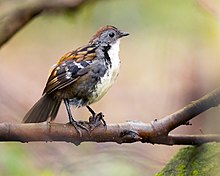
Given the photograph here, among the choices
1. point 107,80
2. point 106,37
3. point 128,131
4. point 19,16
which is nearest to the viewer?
point 128,131

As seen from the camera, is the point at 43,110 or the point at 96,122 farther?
the point at 43,110

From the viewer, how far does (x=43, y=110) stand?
3703 mm

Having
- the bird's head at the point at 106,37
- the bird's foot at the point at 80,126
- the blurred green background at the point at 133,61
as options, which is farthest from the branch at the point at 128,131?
the blurred green background at the point at 133,61

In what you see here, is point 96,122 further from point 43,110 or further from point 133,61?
point 133,61

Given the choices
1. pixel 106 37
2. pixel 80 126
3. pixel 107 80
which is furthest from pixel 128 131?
pixel 106 37

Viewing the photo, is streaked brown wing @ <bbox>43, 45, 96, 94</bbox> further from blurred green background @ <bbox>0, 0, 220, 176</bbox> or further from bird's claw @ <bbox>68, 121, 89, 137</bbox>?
blurred green background @ <bbox>0, 0, 220, 176</bbox>

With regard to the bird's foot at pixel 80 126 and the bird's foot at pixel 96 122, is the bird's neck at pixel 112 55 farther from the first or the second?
the bird's foot at pixel 80 126

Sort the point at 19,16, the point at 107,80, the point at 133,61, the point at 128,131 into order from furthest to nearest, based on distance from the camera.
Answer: the point at 133,61, the point at 19,16, the point at 107,80, the point at 128,131

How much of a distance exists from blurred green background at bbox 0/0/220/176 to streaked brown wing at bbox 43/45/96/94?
82cm

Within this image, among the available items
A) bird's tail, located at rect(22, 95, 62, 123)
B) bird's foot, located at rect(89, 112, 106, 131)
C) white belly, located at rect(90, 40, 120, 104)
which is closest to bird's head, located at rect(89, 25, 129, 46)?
white belly, located at rect(90, 40, 120, 104)

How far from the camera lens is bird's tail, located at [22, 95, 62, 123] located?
12.1ft

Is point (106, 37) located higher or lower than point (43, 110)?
higher

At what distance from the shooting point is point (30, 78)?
7.86 m

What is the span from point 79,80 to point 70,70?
0.20 ft
